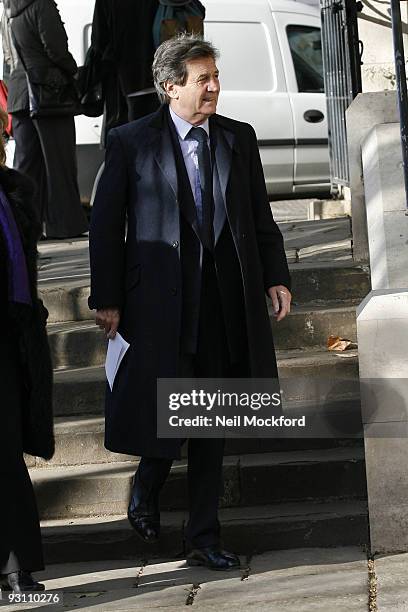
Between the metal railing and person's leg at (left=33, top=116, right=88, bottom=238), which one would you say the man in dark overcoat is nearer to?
the metal railing

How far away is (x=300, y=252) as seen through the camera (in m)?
8.19

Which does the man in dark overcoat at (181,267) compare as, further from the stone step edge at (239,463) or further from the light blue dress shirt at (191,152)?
the stone step edge at (239,463)

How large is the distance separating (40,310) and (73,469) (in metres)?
Result: 1.14

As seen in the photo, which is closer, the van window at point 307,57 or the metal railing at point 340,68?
the metal railing at point 340,68

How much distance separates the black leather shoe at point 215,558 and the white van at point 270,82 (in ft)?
23.9

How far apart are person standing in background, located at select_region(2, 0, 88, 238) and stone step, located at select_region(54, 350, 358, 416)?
109 inches

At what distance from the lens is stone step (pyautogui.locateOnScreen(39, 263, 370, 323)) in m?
7.35

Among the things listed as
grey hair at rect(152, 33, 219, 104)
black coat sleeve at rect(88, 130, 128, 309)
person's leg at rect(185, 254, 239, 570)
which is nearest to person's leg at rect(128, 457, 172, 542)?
person's leg at rect(185, 254, 239, 570)

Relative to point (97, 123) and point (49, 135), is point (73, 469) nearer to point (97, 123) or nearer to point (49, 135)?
point (49, 135)

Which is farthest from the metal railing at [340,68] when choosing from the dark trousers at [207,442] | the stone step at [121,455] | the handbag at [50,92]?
the dark trousers at [207,442]

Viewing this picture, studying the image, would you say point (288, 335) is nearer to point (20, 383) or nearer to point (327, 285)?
point (327, 285)

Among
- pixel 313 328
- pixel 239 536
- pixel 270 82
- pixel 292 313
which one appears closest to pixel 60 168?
pixel 292 313

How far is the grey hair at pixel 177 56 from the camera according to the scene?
5441 mm

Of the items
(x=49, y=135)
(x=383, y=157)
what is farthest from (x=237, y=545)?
(x=49, y=135)
